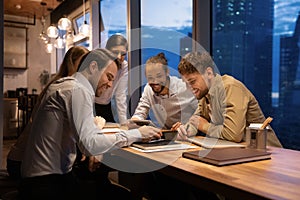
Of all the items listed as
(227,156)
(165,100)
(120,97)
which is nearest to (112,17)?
(120,97)

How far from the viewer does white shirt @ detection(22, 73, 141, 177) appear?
1.25 metres

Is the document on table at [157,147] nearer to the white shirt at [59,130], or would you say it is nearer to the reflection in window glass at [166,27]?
the white shirt at [59,130]

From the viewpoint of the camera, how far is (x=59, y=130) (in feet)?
4.19

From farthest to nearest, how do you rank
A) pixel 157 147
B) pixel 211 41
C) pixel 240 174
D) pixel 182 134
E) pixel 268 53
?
pixel 211 41, pixel 268 53, pixel 182 134, pixel 157 147, pixel 240 174

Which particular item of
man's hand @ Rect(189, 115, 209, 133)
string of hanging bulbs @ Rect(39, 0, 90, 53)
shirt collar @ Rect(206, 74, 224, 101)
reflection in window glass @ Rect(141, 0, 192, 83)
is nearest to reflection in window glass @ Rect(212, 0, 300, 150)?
reflection in window glass @ Rect(141, 0, 192, 83)

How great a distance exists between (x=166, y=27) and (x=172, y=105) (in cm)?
149

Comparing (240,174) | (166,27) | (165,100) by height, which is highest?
(166,27)

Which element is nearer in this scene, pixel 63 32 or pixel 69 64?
pixel 69 64

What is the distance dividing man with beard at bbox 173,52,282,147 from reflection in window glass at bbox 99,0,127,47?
2306mm

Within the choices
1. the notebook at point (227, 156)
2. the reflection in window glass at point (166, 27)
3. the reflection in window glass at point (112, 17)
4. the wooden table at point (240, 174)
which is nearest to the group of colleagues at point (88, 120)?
the wooden table at point (240, 174)

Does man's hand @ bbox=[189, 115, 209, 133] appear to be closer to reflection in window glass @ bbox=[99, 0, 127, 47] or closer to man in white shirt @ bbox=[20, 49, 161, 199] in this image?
man in white shirt @ bbox=[20, 49, 161, 199]

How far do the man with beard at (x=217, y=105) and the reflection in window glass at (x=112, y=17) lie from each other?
90.8 inches

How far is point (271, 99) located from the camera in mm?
2479

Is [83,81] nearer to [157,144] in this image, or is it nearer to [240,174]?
[157,144]
